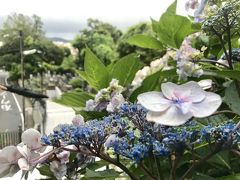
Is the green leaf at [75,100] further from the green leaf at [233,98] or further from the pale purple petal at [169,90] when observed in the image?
the pale purple petal at [169,90]

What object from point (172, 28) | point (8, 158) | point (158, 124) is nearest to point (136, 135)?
point (158, 124)

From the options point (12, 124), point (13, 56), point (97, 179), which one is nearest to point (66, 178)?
point (97, 179)

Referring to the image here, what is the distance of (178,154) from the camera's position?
0.48 meters

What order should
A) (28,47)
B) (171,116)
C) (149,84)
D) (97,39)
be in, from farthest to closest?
(97,39) < (28,47) < (149,84) < (171,116)

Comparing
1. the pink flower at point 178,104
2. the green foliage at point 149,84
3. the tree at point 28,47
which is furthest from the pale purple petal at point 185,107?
the tree at point 28,47

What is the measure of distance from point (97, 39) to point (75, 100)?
31.5 m

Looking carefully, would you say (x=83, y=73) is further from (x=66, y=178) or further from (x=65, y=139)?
(x=65, y=139)

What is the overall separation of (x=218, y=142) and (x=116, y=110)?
188 mm

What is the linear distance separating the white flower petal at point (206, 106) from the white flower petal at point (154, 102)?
2 centimetres

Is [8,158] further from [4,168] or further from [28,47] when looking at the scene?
[28,47]

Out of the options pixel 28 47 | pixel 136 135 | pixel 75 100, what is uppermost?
pixel 136 135

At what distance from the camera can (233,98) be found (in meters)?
0.66

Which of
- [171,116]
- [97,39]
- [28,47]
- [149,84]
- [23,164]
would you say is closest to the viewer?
[171,116]

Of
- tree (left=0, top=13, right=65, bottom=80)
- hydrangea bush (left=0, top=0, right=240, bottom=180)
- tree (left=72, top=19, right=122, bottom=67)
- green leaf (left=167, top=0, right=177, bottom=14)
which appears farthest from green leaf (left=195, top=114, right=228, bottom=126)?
tree (left=72, top=19, right=122, bottom=67)
